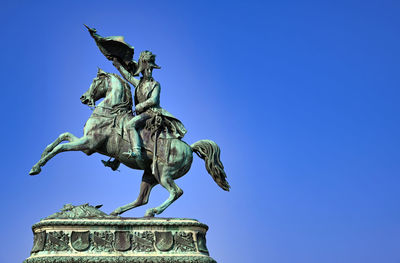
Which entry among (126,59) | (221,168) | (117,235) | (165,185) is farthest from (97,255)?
(126,59)

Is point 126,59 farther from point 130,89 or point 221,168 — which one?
point 221,168

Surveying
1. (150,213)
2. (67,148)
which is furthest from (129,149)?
(150,213)

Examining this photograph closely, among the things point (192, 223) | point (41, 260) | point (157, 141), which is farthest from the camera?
point (157, 141)

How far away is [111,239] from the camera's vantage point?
12.5 meters

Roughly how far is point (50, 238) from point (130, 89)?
409 cm

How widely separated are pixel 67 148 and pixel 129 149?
133 cm

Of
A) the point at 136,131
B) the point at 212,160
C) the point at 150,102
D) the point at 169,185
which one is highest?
the point at 150,102

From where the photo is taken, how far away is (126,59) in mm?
14977

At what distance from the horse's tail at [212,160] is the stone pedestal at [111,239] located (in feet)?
5.25

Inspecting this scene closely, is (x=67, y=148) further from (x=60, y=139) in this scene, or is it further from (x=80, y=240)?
(x=80, y=240)

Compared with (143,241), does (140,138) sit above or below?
above

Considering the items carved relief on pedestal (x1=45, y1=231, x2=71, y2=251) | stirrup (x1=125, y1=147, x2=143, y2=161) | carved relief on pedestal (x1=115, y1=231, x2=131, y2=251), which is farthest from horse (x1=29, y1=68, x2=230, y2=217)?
carved relief on pedestal (x1=45, y1=231, x2=71, y2=251)

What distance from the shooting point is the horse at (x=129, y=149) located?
44.5 feet

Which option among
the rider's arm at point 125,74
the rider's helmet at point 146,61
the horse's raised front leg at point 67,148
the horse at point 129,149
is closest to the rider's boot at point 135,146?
the horse at point 129,149
